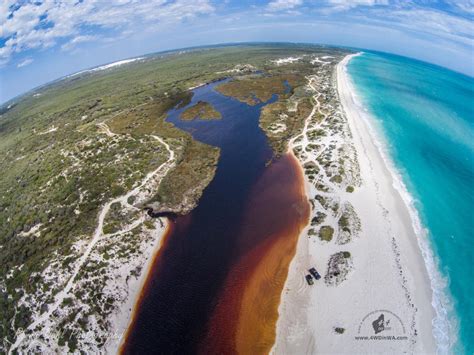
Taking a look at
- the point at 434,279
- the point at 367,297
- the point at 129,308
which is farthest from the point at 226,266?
the point at 434,279

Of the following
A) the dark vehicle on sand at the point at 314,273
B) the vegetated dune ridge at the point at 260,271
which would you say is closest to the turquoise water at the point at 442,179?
the dark vehicle on sand at the point at 314,273

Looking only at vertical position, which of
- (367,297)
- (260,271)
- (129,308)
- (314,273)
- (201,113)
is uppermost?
(367,297)

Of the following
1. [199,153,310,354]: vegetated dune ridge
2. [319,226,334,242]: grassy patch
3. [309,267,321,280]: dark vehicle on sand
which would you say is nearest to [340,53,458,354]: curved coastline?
[319,226,334,242]: grassy patch

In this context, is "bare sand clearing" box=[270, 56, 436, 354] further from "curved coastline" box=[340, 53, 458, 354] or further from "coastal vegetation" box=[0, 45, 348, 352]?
"coastal vegetation" box=[0, 45, 348, 352]

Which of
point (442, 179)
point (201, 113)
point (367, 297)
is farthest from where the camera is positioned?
point (201, 113)

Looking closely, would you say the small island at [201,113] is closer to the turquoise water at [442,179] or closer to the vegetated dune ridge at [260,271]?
the vegetated dune ridge at [260,271]

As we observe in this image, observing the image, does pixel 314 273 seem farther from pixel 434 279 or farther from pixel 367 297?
pixel 434 279
